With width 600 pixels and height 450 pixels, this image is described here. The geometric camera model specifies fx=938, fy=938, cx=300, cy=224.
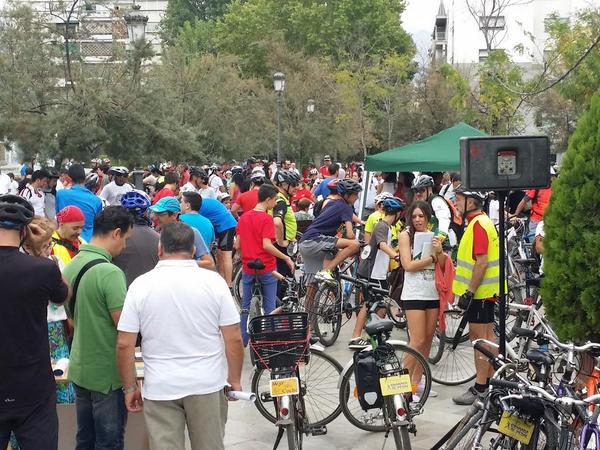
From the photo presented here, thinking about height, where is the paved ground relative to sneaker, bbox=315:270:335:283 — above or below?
below

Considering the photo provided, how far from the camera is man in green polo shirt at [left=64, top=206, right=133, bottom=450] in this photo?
5.21m

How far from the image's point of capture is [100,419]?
524 centimetres

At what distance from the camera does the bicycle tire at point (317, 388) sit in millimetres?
7286

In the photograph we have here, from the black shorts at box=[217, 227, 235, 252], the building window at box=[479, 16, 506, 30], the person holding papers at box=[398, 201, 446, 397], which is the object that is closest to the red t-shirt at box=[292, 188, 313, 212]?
the black shorts at box=[217, 227, 235, 252]

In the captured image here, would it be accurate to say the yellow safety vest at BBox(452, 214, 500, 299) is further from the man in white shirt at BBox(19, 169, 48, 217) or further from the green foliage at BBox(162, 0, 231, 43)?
the green foliage at BBox(162, 0, 231, 43)

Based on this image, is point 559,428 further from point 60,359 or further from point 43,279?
point 60,359

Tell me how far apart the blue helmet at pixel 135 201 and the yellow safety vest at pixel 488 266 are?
9.23ft

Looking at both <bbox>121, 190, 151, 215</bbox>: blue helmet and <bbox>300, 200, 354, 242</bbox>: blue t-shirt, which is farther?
<bbox>300, 200, 354, 242</bbox>: blue t-shirt

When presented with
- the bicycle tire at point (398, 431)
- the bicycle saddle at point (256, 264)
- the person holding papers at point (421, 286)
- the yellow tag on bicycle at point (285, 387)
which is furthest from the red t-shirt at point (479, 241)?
the bicycle saddle at point (256, 264)

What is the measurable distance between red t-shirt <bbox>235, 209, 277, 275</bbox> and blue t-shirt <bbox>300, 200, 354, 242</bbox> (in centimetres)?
78

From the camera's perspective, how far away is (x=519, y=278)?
1263 centimetres

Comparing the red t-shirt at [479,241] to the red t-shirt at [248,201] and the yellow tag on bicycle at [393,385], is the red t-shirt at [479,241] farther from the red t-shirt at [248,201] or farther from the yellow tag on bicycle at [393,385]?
the red t-shirt at [248,201]

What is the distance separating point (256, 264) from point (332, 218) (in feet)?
3.61

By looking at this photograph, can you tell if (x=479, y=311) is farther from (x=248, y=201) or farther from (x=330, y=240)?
(x=248, y=201)
